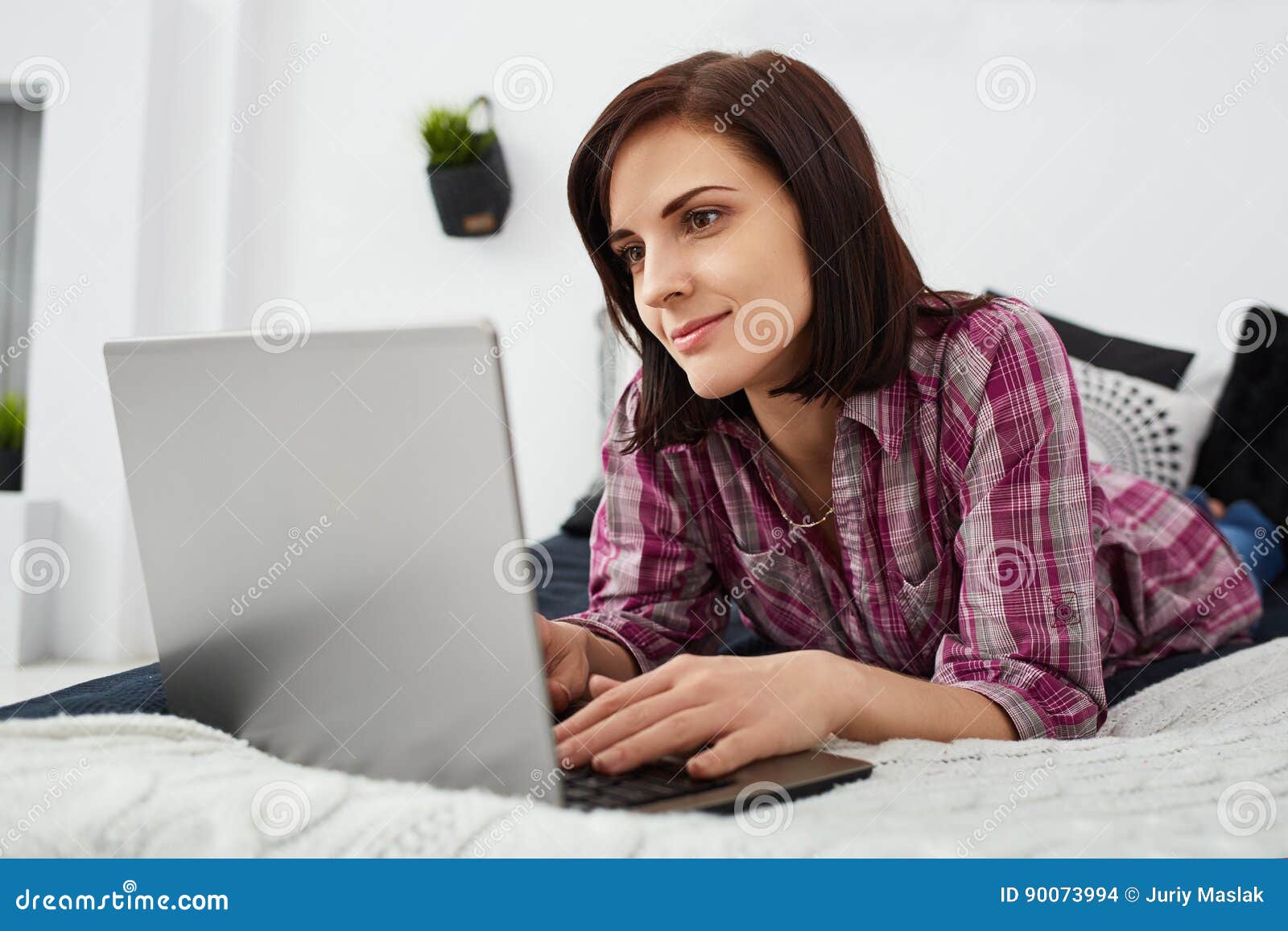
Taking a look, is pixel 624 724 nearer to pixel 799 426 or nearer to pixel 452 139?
pixel 799 426

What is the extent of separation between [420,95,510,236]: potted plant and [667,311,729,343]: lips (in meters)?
2.08

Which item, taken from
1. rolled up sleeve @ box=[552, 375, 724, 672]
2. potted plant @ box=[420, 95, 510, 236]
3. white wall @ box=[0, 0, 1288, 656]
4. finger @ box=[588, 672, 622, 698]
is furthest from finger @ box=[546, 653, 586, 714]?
potted plant @ box=[420, 95, 510, 236]

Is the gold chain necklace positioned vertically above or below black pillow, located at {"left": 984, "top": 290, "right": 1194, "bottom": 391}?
below

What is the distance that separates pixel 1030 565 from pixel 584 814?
553 millimetres

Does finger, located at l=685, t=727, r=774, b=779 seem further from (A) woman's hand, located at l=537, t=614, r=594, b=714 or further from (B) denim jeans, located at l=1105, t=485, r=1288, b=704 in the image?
(B) denim jeans, located at l=1105, t=485, r=1288, b=704

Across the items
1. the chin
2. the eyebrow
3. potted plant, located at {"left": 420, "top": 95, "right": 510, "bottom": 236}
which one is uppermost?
potted plant, located at {"left": 420, "top": 95, "right": 510, "bottom": 236}

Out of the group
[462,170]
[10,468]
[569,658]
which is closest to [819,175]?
[569,658]

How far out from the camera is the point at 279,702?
28.5 inches

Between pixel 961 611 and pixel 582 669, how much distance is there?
13.8 inches

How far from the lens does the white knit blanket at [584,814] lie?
0.52 m

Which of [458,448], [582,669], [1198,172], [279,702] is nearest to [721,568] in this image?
[582,669]

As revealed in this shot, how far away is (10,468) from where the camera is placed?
119 inches

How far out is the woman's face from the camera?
102 cm
